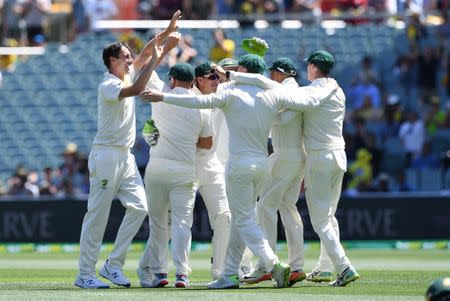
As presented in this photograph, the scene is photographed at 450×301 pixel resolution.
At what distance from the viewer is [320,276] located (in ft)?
46.2

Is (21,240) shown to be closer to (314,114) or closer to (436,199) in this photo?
(436,199)

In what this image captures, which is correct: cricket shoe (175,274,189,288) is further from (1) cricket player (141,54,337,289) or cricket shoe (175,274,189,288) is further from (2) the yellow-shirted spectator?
(2) the yellow-shirted spectator

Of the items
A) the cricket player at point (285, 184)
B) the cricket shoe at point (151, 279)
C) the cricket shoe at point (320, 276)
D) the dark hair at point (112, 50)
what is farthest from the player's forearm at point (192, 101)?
the cricket shoe at point (320, 276)

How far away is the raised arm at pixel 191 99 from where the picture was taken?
12555 millimetres

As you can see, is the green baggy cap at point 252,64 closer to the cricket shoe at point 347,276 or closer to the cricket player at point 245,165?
the cricket player at point 245,165

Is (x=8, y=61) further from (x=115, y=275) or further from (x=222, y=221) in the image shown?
(x=115, y=275)

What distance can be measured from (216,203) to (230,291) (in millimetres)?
1444

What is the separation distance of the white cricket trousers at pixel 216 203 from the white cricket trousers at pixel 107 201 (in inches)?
29.3

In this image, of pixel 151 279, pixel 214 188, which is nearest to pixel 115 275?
pixel 151 279

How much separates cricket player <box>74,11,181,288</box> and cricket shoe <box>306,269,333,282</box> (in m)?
2.05

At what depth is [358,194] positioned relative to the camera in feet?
76.6

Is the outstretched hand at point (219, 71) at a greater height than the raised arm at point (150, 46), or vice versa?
the raised arm at point (150, 46)

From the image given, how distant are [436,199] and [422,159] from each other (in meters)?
2.07

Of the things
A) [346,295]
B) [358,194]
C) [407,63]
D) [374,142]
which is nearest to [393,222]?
[358,194]
